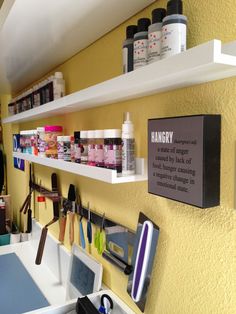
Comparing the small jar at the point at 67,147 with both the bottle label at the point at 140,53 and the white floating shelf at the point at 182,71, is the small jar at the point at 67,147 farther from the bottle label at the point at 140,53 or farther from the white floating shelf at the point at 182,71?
the bottle label at the point at 140,53

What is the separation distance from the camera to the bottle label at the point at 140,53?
0.76 metres

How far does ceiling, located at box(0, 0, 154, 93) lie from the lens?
34.8 inches

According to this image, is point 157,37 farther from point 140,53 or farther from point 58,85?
point 58,85

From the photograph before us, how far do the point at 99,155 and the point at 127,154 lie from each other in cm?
11

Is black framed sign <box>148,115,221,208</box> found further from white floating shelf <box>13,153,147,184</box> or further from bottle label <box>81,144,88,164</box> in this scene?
bottle label <box>81,144,88,164</box>

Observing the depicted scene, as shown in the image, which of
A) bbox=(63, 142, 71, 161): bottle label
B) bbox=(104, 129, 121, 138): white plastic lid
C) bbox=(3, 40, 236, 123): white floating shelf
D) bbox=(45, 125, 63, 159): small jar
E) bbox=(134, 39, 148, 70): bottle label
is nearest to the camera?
bbox=(3, 40, 236, 123): white floating shelf

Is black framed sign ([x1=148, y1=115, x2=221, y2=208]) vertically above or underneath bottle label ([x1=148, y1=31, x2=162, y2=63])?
underneath

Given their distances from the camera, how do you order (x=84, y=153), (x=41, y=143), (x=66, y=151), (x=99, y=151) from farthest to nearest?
(x=41, y=143) < (x=66, y=151) < (x=84, y=153) < (x=99, y=151)

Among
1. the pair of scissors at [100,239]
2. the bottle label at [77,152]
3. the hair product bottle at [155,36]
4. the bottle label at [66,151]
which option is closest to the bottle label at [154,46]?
the hair product bottle at [155,36]

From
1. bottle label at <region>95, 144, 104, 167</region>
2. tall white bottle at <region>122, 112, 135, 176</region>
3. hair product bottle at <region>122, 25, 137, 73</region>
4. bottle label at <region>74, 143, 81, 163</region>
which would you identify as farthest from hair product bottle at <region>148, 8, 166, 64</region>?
bottle label at <region>74, 143, 81, 163</region>

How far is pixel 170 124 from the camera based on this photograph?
0.73 meters

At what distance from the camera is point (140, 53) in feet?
2.51

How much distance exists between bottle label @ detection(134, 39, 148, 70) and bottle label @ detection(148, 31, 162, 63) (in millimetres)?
27

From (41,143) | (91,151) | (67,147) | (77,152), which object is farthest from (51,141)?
(91,151)
